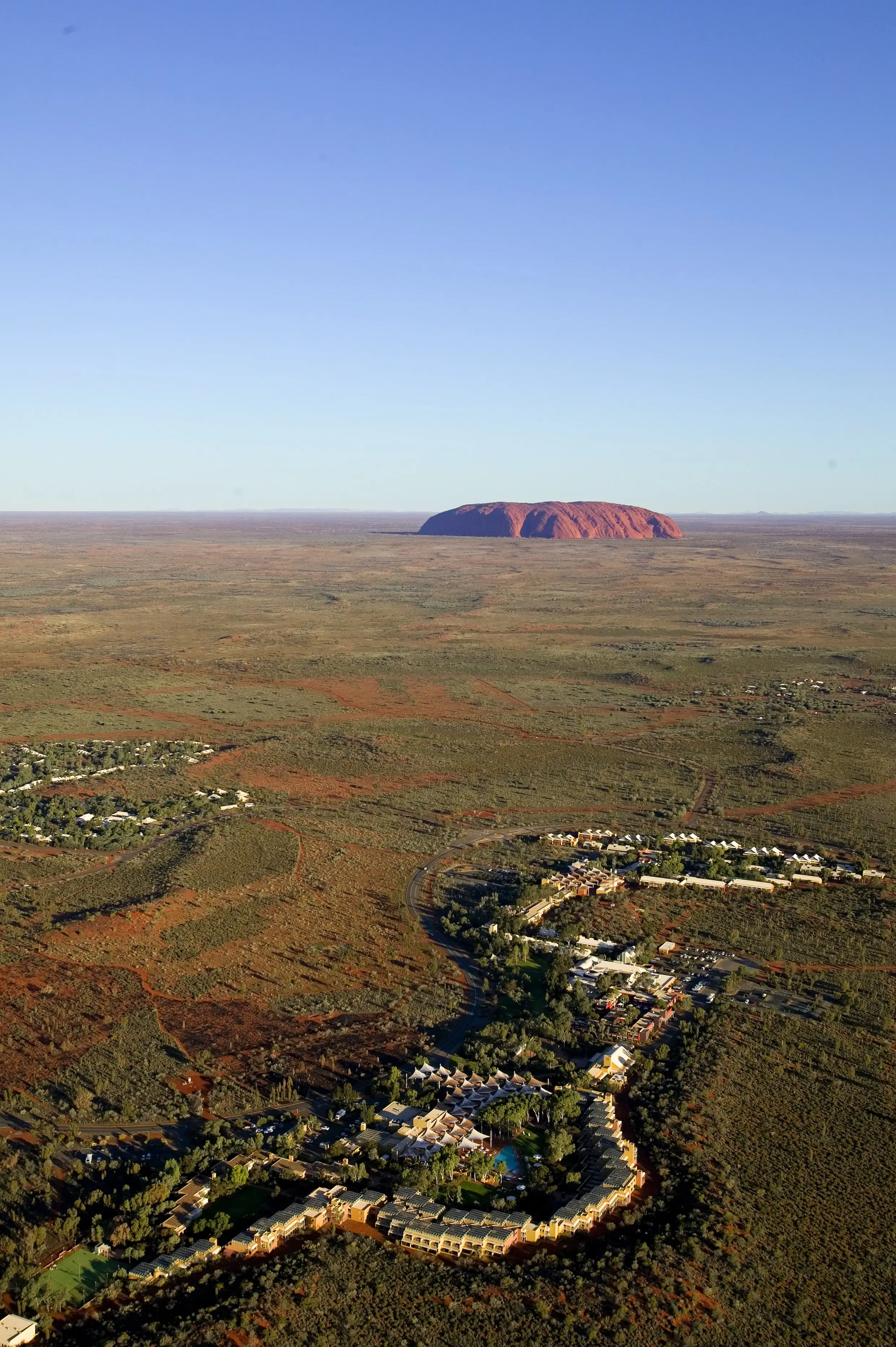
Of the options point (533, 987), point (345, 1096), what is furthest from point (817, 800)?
point (345, 1096)

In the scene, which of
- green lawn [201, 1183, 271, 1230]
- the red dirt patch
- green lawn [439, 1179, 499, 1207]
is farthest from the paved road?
the red dirt patch

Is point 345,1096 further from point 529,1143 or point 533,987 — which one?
point 533,987

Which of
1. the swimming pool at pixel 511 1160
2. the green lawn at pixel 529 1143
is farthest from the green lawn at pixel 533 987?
the swimming pool at pixel 511 1160

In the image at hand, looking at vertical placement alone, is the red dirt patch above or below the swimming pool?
below

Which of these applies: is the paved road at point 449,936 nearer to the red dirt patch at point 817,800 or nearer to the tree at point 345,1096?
the tree at point 345,1096

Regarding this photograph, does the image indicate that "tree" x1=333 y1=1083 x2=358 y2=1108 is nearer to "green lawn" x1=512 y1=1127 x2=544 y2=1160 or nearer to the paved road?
the paved road

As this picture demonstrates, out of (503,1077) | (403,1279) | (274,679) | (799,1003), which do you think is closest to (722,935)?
(799,1003)
